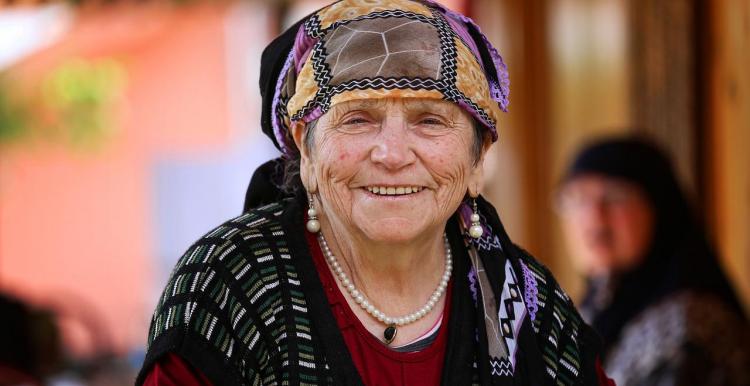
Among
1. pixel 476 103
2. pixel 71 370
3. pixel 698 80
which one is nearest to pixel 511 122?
pixel 698 80

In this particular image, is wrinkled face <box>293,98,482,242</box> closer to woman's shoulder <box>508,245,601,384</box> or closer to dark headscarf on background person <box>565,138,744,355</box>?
woman's shoulder <box>508,245,601,384</box>

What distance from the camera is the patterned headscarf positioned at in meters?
2.36

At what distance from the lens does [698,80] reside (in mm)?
5828

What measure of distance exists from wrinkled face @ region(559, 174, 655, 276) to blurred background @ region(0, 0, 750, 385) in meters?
0.45

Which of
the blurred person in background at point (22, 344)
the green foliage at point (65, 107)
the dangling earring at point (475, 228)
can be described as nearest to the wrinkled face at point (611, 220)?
the blurred person in background at point (22, 344)

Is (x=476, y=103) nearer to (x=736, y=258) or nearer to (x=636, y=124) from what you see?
(x=736, y=258)

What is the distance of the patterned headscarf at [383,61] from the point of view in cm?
236

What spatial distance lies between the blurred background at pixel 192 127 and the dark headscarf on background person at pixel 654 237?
276mm

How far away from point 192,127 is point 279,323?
14.3 meters

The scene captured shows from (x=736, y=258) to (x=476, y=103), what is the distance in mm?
3677

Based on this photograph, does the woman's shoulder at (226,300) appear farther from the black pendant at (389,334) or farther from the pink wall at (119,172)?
the pink wall at (119,172)

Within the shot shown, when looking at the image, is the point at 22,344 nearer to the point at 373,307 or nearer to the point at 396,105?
the point at 373,307

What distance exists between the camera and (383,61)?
7.73ft

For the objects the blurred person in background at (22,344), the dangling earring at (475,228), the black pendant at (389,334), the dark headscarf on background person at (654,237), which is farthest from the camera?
the dark headscarf on background person at (654,237)
